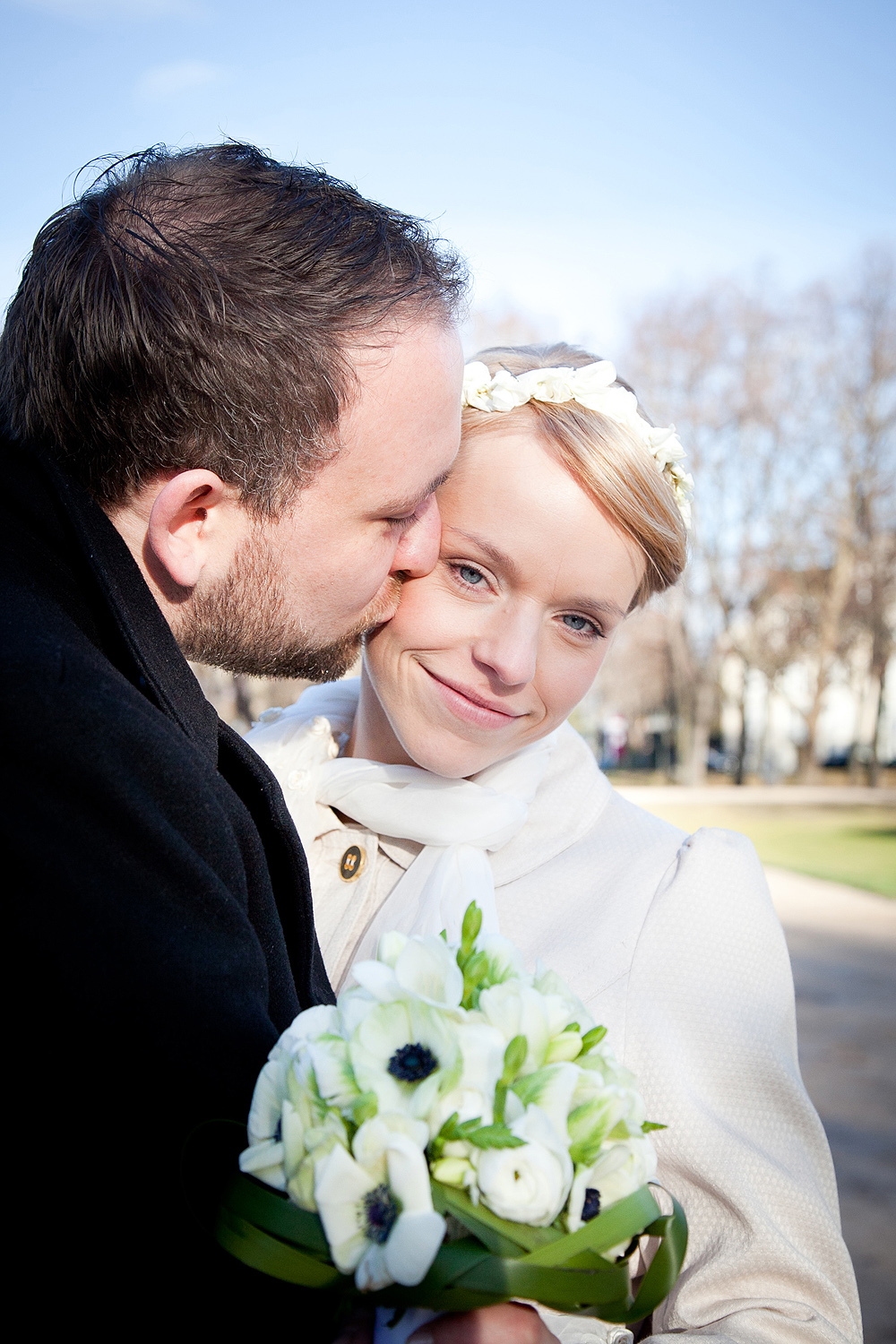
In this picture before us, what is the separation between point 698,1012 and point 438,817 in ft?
2.51

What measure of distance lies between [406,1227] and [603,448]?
1.86m

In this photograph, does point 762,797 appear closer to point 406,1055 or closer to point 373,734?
point 373,734

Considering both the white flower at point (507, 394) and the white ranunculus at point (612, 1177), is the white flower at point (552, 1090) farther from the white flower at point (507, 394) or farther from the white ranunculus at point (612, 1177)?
the white flower at point (507, 394)

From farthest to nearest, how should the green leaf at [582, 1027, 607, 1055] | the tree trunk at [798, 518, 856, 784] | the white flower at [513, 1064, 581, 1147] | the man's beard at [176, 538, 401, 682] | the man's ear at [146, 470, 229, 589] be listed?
the tree trunk at [798, 518, 856, 784]
the man's beard at [176, 538, 401, 682]
the man's ear at [146, 470, 229, 589]
the green leaf at [582, 1027, 607, 1055]
the white flower at [513, 1064, 581, 1147]

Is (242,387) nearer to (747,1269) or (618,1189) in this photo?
(618,1189)

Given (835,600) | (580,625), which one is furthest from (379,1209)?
(835,600)

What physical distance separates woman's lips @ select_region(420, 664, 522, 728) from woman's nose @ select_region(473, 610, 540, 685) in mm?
96

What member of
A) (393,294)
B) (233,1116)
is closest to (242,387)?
(393,294)

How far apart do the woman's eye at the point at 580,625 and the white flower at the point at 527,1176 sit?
5.25 feet

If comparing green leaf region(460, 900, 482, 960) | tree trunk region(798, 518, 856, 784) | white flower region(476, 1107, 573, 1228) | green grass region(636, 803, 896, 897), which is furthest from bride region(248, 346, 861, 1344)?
tree trunk region(798, 518, 856, 784)

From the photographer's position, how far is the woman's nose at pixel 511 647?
8.21ft

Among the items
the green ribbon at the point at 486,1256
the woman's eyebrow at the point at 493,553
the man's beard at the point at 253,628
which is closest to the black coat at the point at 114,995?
the green ribbon at the point at 486,1256

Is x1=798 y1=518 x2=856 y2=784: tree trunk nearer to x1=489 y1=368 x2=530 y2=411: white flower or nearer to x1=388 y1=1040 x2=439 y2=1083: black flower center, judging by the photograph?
x1=489 y1=368 x2=530 y2=411: white flower

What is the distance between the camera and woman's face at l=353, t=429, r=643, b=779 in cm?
252
